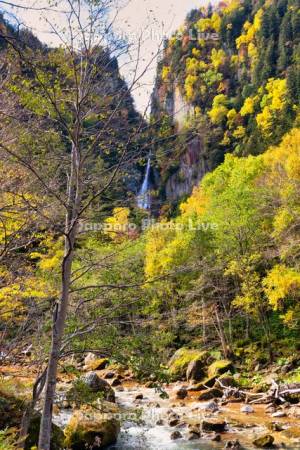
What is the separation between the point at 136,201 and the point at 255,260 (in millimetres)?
16323

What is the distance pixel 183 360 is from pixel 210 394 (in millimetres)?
5407

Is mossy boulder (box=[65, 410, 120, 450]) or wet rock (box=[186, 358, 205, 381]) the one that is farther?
wet rock (box=[186, 358, 205, 381])

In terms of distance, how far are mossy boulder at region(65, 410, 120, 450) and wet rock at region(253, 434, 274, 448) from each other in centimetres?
342

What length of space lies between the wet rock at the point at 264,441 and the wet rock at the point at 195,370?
9669mm

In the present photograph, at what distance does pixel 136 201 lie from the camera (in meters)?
5.82

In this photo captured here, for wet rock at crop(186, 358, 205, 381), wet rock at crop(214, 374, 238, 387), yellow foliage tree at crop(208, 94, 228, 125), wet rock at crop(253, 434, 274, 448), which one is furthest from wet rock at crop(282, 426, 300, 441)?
yellow foliage tree at crop(208, 94, 228, 125)

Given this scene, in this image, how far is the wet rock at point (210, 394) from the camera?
16445 millimetres

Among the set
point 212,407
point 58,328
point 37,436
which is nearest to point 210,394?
point 212,407

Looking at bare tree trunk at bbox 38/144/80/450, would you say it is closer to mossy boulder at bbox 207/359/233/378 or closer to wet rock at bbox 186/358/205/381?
mossy boulder at bbox 207/359/233/378

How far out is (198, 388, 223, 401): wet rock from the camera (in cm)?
1645

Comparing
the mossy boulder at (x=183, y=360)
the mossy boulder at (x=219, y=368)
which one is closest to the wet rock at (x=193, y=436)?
the mossy boulder at (x=219, y=368)

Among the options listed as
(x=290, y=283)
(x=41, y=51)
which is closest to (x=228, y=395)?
(x=290, y=283)

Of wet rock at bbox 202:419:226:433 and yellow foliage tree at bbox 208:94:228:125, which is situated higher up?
yellow foliage tree at bbox 208:94:228:125

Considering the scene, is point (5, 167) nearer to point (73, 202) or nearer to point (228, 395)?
point (73, 202)
